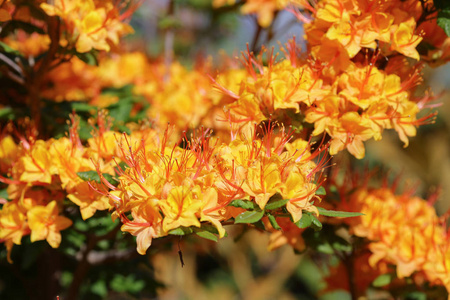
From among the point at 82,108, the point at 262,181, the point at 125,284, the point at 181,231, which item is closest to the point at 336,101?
the point at 262,181

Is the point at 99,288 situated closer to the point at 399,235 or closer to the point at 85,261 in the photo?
the point at 85,261

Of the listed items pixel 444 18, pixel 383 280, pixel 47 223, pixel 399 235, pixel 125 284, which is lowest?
pixel 125 284

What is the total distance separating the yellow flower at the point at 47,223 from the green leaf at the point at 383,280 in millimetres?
1113

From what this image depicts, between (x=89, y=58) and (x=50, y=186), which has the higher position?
(x=89, y=58)

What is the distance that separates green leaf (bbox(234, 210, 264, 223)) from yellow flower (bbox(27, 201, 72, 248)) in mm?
619

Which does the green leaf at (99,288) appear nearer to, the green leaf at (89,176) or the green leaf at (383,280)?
the green leaf at (89,176)

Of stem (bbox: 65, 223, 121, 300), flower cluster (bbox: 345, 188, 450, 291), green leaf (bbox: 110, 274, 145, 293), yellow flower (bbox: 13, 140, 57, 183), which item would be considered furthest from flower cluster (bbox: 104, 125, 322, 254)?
green leaf (bbox: 110, 274, 145, 293)

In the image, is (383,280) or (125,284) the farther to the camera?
(125,284)

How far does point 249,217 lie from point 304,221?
0.14 m

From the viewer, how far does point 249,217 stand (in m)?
1.14

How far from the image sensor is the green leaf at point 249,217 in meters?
1.12

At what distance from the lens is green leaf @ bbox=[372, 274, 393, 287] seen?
68.7 inches

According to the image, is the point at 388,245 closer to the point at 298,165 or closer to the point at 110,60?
the point at 298,165

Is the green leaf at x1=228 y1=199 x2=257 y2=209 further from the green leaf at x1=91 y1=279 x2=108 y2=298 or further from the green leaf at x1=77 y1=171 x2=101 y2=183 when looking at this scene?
the green leaf at x1=91 y1=279 x2=108 y2=298
